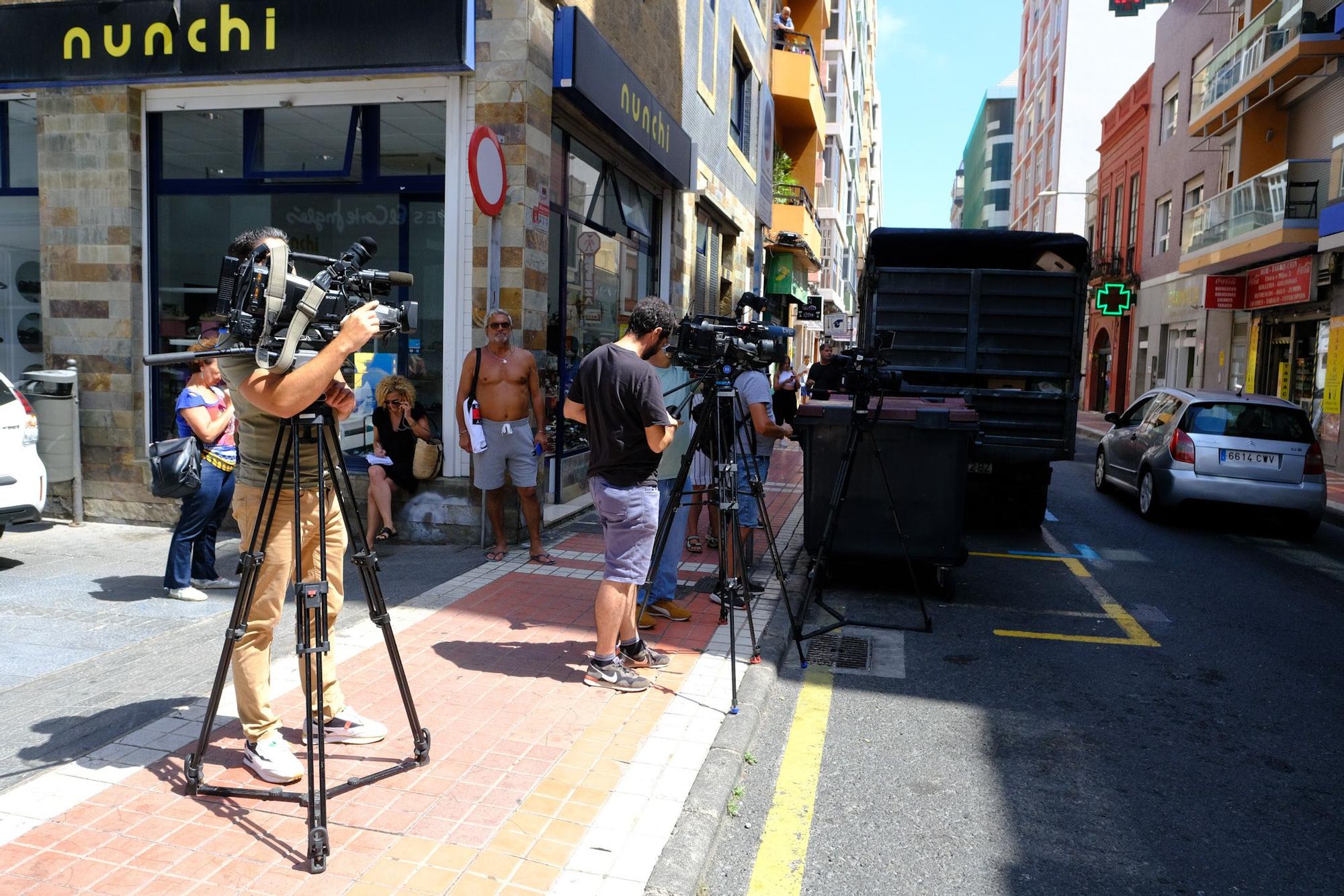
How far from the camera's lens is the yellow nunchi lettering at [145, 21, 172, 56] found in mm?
8016

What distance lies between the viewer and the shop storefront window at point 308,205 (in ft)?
27.2

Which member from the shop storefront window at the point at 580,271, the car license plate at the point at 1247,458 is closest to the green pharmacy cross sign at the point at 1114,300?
the car license plate at the point at 1247,458

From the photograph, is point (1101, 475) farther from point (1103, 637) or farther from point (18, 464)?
point (18, 464)

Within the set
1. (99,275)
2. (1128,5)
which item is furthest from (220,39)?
(1128,5)

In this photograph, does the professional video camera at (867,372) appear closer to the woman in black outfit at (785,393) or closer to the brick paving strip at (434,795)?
the brick paving strip at (434,795)

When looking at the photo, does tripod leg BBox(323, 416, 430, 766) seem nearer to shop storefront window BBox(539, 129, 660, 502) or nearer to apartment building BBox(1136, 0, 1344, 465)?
shop storefront window BBox(539, 129, 660, 502)

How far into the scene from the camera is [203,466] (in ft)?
20.4

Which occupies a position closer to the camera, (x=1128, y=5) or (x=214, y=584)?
(x=214, y=584)

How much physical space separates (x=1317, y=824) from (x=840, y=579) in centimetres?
408

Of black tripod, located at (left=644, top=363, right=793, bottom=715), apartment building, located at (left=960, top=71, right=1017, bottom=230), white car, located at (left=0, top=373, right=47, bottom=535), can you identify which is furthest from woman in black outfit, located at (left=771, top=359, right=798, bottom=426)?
apartment building, located at (left=960, top=71, right=1017, bottom=230)

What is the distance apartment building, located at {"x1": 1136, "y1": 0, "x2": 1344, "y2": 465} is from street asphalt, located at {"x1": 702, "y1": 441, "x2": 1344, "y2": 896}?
14.5 metres

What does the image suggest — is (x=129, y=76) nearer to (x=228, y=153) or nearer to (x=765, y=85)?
(x=228, y=153)

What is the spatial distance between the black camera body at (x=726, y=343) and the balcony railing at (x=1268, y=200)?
729 inches

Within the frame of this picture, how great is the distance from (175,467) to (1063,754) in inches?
205
